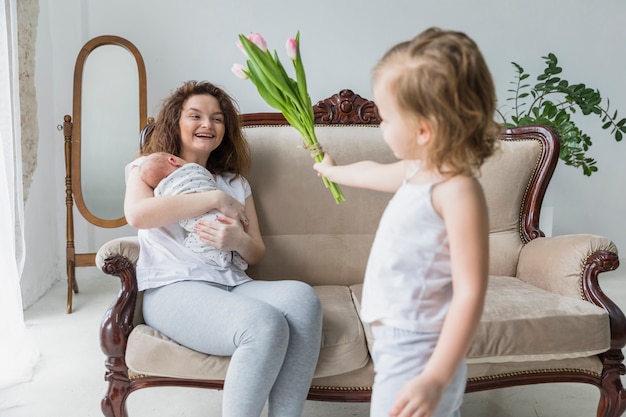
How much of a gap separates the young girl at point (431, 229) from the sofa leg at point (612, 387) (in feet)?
3.60

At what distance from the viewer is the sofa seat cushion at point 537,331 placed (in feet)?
5.90

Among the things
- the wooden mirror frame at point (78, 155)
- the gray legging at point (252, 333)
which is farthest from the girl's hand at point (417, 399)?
the wooden mirror frame at point (78, 155)

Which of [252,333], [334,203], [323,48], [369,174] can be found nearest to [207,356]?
[252,333]

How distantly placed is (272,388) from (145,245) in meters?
0.59

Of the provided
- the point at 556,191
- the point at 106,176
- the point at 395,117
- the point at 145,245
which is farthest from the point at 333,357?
the point at 556,191

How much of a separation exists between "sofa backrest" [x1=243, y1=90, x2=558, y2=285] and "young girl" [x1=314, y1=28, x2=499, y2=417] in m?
1.28

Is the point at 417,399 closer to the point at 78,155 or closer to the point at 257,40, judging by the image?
the point at 257,40

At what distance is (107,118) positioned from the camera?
11.7 feet

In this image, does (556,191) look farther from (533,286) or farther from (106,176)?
(106,176)

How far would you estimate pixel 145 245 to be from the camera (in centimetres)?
193

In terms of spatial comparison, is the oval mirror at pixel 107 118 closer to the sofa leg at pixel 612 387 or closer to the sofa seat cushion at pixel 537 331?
the sofa seat cushion at pixel 537 331

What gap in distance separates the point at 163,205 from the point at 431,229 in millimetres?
1073

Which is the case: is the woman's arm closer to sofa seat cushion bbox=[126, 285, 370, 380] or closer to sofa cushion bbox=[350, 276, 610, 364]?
sofa seat cushion bbox=[126, 285, 370, 380]

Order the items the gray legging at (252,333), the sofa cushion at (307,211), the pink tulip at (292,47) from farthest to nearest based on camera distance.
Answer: the sofa cushion at (307,211) → the gray legging at (252,333) → the pink tulip at (292,47)
